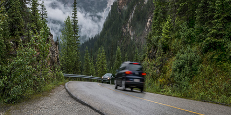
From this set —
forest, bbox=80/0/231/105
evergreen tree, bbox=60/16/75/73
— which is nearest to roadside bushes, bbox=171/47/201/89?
forest, bbox=80/0/231/105

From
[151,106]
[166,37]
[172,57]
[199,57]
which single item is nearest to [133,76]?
[151,106]

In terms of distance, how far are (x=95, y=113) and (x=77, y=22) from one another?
44.3 metres

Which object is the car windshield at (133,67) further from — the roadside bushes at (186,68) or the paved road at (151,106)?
the paved road at (151,106)

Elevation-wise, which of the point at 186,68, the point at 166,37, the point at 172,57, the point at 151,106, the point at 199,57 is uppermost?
the point at 166,37

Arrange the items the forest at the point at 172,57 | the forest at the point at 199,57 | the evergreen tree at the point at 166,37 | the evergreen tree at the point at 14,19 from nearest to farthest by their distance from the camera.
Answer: the forest at the point at 172,57
the forest at the point at 199,57
the evergreen tree at the point at 14,19
the evergreen tree at the point at 166,37

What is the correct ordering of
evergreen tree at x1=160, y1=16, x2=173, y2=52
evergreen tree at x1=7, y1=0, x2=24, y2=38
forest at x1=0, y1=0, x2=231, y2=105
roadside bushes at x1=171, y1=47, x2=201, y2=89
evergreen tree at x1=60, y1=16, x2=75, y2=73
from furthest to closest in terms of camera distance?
1. evergreen tree at x1=60, y1=16, x2=75, y2=73
2. evergreen tree at x1=160, y1=16, x2=173, y2=52
3. evergreen tree at x1=7, y1=0, x2=24, y2=38
4. roadside bushes at x1=171, y1=47, x2=201, y2=89
5. forest at x1=0, y1=0, x2=231, y2=105

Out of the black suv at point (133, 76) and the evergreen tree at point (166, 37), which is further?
the evergreen tree at point (166, 37)

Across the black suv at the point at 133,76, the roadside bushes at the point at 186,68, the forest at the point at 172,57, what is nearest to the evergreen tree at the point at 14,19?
the forest at the point at 172,57

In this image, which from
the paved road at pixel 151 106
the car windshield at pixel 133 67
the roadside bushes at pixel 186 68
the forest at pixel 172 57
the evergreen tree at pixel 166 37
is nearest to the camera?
the paved road at pixel 151 106

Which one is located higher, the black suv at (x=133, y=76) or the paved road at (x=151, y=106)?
the black suv at (x=133, y=76)

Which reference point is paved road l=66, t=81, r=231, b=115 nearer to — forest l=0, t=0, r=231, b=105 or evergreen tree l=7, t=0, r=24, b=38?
forest l=0, t=0, r=231, b=105

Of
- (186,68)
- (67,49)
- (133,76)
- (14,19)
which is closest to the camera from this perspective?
(133,76)

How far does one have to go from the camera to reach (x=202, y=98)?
34.9 feet

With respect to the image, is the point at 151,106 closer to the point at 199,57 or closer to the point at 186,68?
the point at 186,68
